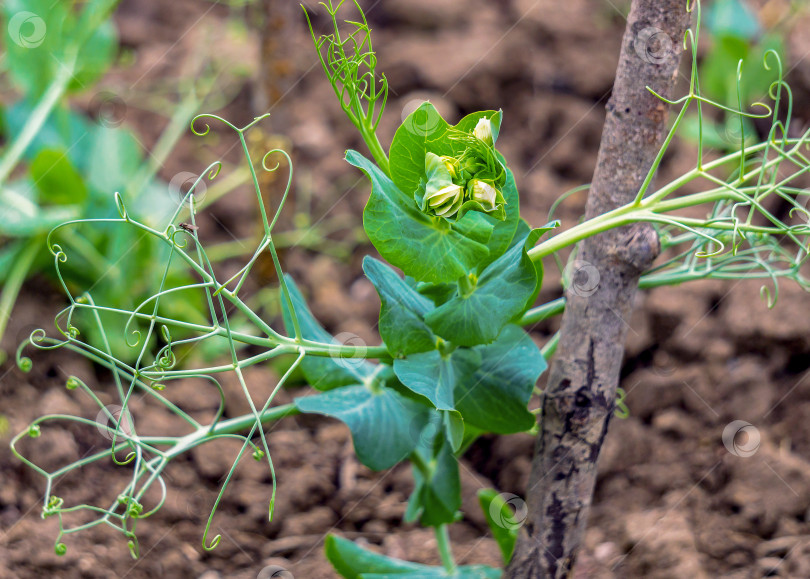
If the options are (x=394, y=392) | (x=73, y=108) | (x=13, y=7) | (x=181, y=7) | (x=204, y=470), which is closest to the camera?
(x=394, y=392)

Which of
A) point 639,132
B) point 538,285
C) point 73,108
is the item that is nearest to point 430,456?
point 538,285

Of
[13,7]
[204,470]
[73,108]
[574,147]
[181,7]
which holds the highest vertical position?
[13,7]

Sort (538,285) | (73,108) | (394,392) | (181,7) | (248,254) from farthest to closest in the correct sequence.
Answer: (181,7)
(73,108)
(248,254)
(394,392)
(538,285)

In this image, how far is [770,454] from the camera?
3.68ft

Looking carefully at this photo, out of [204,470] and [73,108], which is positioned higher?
[73,108]

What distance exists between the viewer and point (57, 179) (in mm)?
1549

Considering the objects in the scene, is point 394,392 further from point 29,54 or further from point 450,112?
point 29,54

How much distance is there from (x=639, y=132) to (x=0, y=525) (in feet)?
3.48

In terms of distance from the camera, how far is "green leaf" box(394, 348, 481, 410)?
27.0 inches
